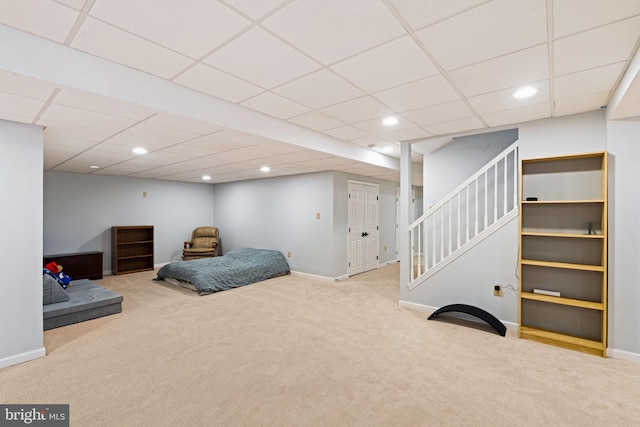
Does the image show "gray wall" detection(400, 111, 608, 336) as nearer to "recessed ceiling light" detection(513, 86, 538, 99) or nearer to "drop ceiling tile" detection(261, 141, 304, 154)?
"recessed ceiling light" detection(513, 86, 538, 99)

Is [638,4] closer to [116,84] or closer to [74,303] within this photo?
[116,84]

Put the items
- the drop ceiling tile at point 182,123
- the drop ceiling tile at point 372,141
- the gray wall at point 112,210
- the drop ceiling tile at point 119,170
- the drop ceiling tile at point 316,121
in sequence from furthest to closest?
the gray wall at point 112,210 → the drop ceiling tile at point 119,170 → the drop ceiling tile at point 372,141 → the drop ceiling tile at point 316,121 → the drop ceiling tile at point 182,123

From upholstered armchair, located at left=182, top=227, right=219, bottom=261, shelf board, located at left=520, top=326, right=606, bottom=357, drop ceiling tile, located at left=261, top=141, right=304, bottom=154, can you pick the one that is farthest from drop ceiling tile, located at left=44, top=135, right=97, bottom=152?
shelf board, located at left=520, top=326, right=606, bottom=357

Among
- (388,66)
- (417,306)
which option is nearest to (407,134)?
(388,66)

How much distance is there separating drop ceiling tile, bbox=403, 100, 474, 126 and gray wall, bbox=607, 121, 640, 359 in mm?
1379

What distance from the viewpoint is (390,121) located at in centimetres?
338

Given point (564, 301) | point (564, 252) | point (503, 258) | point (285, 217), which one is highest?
point (285, 217)

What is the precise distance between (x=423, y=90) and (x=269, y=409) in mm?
2767

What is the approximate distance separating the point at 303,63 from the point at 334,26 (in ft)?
1.47

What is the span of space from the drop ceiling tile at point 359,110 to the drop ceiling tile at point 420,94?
105 mm

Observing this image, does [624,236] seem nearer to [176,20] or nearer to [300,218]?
[176,20]

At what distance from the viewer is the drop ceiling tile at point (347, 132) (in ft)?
12.1

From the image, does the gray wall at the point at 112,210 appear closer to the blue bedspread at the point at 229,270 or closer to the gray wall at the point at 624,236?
the blue bedspread at the point at 229,270

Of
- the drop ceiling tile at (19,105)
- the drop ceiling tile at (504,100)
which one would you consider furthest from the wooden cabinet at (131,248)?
the drop ceiling tile at (504,100)
